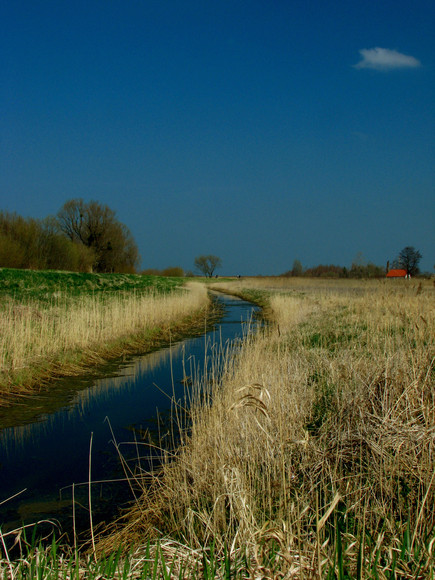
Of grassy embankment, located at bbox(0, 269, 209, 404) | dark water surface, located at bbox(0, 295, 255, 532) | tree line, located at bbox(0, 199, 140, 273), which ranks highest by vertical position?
tree line, located at bbox(0, 199, 140, 273)

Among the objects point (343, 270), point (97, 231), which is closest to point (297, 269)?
point (343, 270)

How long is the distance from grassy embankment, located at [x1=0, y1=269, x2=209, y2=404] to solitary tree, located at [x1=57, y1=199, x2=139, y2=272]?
2380cm

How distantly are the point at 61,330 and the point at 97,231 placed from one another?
33.9 m

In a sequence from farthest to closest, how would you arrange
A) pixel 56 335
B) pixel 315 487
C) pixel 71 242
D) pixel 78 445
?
pixel 71 242
pixel 56 335
pixel 78 445
pixel 315 487

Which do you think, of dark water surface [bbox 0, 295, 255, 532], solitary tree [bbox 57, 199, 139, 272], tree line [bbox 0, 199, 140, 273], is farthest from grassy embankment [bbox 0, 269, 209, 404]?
solitary tree [bbox 57, 199, 139, 272]

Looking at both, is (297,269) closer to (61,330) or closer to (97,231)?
(97,231)

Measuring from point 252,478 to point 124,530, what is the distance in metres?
0.94

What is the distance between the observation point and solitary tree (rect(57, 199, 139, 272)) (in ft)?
133

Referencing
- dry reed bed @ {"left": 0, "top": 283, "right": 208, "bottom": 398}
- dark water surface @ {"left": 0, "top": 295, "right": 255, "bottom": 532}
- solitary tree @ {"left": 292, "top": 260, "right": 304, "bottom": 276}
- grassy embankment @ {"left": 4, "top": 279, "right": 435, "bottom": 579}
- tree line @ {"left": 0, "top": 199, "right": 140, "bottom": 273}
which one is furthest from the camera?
solitary tree @ {"left": 292, "top": 260, "right": 304, "bottom": 276}

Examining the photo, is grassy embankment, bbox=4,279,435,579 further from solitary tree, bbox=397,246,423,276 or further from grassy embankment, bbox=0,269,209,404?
solitary tree, bbox=397,246,423,276

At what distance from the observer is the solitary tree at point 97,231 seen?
40.5 m

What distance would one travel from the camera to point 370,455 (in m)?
2.99

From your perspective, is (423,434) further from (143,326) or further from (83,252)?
(83,252)

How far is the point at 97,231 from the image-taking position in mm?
40906
